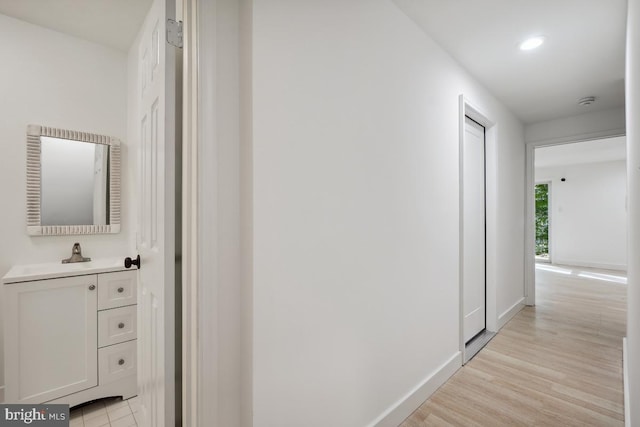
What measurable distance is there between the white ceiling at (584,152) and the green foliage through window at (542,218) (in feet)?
3.41

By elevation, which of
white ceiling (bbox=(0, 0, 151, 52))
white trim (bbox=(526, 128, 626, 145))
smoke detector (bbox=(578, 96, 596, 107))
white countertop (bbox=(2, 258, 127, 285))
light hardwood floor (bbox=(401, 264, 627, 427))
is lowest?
light hardwood floor (bbox=(401, 264, 627, 427))

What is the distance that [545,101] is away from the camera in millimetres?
3254

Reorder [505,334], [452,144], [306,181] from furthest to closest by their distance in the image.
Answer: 1. [505,334]
2. [452,144]
3. [306,181]

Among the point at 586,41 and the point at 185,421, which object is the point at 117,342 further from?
the point at 586,41

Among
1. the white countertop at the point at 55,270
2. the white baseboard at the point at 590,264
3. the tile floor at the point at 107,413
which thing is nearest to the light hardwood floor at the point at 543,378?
the tile floor at the point at 107,413

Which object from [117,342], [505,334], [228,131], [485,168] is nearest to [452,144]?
[485,168]

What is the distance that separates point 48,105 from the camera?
6.93 ft

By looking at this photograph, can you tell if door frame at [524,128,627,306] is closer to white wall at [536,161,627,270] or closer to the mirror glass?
white wall at [536,161,627,270]

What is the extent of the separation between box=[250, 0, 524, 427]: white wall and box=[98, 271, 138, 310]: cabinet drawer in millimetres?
1470

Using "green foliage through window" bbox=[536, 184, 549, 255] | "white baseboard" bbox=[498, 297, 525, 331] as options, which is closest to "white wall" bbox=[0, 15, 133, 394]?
"white baseboard" bbox=[498, 297, 525, 331]

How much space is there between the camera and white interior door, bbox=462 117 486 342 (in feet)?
9.08

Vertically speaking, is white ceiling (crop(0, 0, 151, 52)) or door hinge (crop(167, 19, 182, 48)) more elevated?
white ceiling (crop(0, 0, 151, 52))

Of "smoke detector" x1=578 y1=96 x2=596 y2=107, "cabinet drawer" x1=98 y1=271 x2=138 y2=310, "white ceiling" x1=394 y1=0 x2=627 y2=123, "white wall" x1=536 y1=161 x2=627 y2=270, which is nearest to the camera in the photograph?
"white ceiling" x1=394 y1=0 x2=627 y2=123

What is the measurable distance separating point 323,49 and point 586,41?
2187 mm
